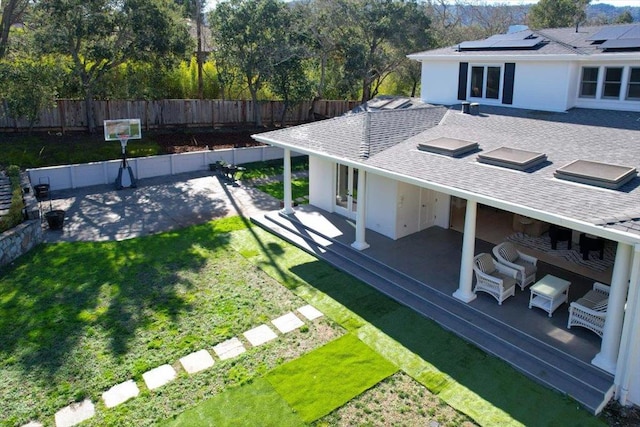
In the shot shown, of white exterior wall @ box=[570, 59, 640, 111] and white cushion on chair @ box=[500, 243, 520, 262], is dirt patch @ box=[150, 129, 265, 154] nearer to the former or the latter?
white exterior wall @ box=[570, 59, 640, 111]

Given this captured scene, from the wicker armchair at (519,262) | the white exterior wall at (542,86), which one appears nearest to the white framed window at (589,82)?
the white exterior wall at (542,86)

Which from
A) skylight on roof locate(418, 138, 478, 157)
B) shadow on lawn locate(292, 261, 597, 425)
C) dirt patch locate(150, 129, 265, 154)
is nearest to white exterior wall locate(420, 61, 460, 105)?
skylight on roof locate(418, 138, 478, 157)

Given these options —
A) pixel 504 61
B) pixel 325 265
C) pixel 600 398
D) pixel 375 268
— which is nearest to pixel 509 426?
pixel 600 398

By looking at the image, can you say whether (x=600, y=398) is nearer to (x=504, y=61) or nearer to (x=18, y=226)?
(x=504, y=61)

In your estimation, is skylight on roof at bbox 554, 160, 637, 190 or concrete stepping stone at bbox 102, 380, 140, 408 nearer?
concrete stepping stone at bbox 102, 380, 140, 408

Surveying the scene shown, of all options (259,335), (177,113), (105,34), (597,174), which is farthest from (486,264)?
(177,113)
